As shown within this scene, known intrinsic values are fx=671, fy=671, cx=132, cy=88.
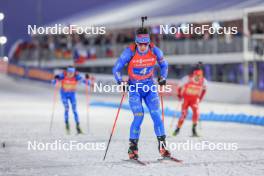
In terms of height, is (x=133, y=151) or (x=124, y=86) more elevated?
(x=124, y=86)

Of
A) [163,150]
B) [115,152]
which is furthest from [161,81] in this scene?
[115,152]

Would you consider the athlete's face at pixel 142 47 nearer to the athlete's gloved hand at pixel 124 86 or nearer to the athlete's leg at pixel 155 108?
the athlete's gloved hand at pixel 124 86

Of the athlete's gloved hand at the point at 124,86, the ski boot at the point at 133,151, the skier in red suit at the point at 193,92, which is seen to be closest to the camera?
the athlete's gloved hand at the point at 124,86

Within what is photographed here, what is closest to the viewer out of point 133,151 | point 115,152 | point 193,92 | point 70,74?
point 133,151

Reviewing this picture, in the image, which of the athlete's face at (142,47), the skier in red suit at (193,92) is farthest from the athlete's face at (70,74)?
the athlete's face at (142,47)

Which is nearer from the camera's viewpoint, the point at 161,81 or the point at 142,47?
the point at 142,47

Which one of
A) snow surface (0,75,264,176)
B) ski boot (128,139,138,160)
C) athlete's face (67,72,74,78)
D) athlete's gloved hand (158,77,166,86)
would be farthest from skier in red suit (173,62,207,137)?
athlete's gloved hand (158,77,166,86)

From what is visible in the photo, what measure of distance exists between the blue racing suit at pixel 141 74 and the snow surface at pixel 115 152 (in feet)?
2.41

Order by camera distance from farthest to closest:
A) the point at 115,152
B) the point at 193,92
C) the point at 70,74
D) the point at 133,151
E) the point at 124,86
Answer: the point at 70,74 → the point at 193,92 → the point at 115,152 → the point at 133,151 → the point at 124,86

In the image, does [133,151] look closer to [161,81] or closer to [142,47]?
[161,81]

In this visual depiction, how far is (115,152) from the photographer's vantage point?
11.5 meters

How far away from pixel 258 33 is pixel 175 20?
5.14 m

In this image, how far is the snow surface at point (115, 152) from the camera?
913 centimetres

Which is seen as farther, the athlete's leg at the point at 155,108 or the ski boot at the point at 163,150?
the athlete's leg at the point at 155,108
